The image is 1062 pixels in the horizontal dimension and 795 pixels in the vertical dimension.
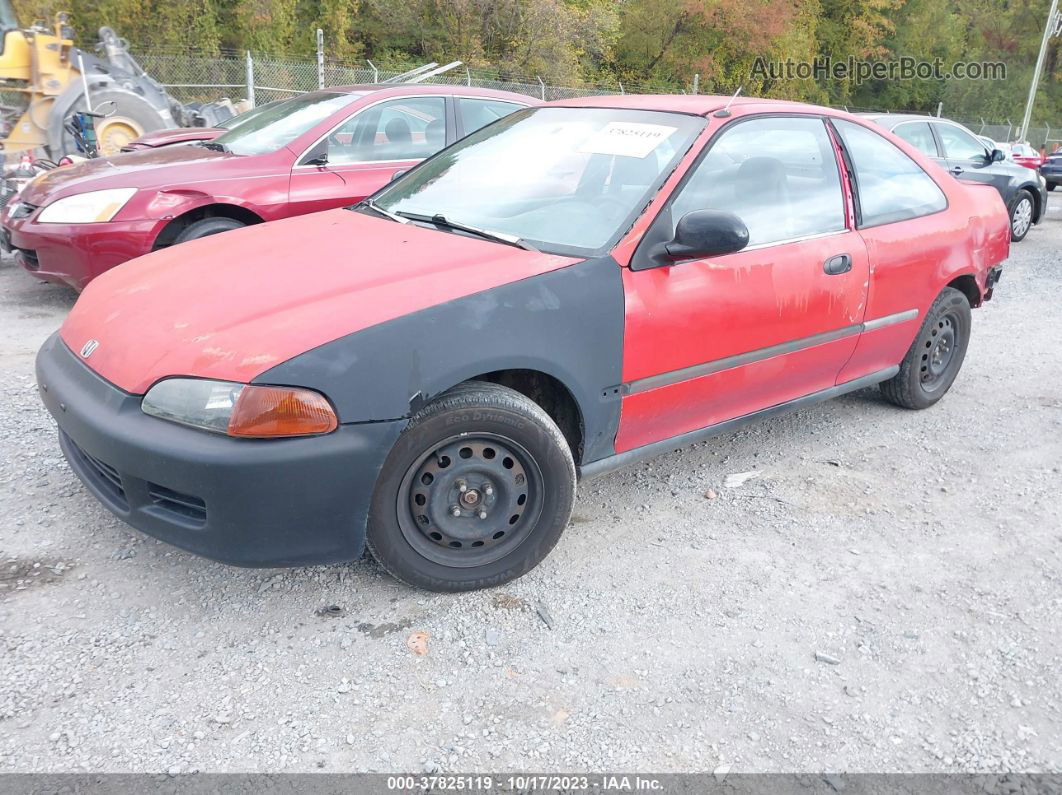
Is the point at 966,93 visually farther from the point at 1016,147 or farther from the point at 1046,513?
the point at 1046,513

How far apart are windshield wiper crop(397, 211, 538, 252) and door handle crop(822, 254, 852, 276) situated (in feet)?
4.56

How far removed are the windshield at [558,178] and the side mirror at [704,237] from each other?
17cm

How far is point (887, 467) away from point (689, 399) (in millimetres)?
1342

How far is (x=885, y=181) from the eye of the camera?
13.2 feet

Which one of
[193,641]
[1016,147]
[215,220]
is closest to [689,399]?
[193,641]

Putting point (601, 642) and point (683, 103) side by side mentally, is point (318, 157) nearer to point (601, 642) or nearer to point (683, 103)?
point (683, 103)

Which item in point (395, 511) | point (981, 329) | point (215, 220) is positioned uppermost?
point (215, 220)

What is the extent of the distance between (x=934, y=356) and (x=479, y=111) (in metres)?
3.84

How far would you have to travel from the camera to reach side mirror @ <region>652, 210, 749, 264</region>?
115 inches

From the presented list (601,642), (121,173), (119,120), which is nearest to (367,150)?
(121,173)

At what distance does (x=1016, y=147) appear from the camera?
15.8m

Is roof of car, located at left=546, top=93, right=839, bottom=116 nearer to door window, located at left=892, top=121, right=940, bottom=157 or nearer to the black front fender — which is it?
the black front fender

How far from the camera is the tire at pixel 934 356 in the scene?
4.38 meters

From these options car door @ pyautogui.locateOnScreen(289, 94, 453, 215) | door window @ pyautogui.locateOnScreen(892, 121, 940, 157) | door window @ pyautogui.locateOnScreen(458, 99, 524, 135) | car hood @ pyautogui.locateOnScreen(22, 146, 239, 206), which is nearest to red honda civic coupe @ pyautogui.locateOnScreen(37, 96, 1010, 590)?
car door @ pyautogui.locateOnScreen(289, 94, 453, 215)
